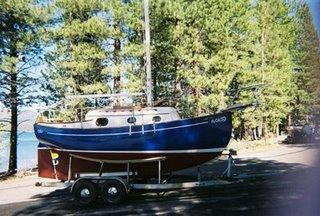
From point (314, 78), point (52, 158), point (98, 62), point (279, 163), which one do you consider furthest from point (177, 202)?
point (98, 62)

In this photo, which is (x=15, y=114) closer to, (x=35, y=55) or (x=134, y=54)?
(x=35, y=55)

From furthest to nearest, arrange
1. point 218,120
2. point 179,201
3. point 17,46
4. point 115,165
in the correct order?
point 17,46, point 115,165, point 218,120, point 179,201

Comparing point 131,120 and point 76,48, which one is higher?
point 76,48

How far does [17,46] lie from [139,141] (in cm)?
1207

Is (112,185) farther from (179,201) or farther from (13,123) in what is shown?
(13,123)

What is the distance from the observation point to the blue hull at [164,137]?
14805 millimetres

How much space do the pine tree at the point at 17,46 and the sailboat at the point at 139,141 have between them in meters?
9.76

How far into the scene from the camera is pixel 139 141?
14.8 m

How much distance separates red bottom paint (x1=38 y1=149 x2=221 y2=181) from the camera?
1490cm

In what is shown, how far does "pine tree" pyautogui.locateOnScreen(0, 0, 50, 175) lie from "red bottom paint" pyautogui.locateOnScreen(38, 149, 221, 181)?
969cm

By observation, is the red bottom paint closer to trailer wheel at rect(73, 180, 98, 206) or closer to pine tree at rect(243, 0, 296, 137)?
trailer wheel at rect(73, 180, 98, 206)

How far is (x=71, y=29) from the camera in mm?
26453

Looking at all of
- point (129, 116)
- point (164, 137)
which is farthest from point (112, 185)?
point (129, 116)

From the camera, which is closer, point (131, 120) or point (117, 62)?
point (131, 120)
